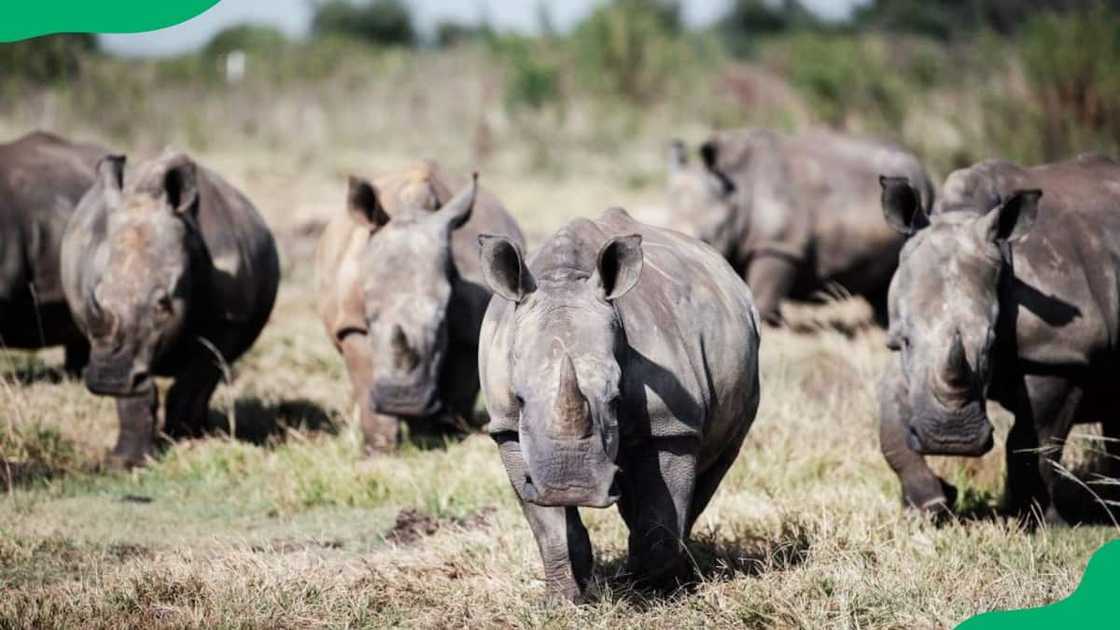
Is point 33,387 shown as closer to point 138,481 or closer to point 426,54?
point 138,481

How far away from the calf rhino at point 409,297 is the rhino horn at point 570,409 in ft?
11.1

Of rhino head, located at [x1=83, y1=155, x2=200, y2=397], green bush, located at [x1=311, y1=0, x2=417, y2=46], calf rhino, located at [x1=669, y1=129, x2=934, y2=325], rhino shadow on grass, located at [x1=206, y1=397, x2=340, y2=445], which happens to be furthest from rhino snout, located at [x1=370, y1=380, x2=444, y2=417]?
green bush, located at [x1=311, y1=0, x2=417, y2=46]

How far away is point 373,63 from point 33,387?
16.8m

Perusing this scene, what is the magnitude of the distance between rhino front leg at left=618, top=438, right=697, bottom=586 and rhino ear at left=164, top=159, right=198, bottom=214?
4.38m

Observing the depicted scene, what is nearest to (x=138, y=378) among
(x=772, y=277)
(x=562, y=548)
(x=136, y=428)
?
(x=136, y=428)

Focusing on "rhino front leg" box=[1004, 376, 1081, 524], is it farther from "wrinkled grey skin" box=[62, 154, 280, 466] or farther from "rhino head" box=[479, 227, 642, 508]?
"wrinkled grey skin" box=[62, 154, 280, 466]

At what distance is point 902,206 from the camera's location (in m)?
Answer: 7.30

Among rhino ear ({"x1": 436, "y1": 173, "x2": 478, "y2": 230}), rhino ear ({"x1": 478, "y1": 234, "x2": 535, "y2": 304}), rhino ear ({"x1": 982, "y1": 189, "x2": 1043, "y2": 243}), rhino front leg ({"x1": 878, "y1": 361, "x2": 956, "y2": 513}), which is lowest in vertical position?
rhino front leg ({"x1": 878, "y1": 361, "x2": 956, "y2": 513})

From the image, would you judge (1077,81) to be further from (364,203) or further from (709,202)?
(364,203)

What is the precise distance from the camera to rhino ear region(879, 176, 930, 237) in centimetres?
723

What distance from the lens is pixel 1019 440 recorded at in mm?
7309

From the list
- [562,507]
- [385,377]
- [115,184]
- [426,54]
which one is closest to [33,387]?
[115,184]

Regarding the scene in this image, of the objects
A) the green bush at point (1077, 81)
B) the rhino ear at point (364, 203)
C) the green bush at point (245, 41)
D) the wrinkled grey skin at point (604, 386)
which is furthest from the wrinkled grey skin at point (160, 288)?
the green bush at point (245, 41)

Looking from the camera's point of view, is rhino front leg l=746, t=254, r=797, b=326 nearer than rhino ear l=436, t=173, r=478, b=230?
No
